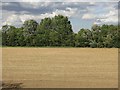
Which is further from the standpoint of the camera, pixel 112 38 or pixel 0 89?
pixel 112 38

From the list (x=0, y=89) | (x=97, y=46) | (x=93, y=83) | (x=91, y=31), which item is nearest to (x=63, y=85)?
(x=93, y=83)

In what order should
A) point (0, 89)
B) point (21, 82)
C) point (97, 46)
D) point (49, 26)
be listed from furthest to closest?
1. point (49, 26)
2. point (97, 46)
3. point (21, 82)
4. point (0, 89)

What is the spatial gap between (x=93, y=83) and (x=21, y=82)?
9.01 feet

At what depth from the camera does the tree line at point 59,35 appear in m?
57.2

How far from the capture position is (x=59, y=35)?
60969mm

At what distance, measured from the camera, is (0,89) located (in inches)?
360

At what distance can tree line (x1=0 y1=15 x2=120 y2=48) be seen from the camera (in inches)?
2250

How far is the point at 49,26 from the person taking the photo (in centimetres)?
6525

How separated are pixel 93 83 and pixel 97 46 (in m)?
45.5

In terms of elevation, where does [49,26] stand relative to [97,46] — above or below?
above

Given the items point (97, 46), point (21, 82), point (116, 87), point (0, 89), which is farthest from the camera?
point (97, 46)

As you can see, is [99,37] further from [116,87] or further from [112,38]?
[116,87]

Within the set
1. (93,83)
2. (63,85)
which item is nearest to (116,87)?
(93,83)

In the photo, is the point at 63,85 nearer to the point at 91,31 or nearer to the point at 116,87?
the point at 116,87
